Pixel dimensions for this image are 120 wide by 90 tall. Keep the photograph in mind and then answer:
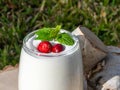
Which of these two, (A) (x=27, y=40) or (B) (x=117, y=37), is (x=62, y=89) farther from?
(B) (x=117, y=37)

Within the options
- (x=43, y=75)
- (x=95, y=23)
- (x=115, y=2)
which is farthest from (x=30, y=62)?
(x=115, y=2)

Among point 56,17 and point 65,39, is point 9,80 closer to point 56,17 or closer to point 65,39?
point 65,39

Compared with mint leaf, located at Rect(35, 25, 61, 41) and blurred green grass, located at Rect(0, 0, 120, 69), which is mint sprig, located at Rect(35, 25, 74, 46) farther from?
blurred green grass, located at Rect(0, 0, 120, 69)

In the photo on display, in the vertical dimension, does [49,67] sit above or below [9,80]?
above

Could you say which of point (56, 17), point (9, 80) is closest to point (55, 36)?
point (9, 80)

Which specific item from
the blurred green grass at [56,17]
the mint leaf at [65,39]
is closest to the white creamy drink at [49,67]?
the mint leaf at [65,39]

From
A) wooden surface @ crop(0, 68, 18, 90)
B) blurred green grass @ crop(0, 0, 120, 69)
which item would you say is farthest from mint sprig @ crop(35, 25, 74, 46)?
blurred green grass @ crop(0, 0, 120, 69)

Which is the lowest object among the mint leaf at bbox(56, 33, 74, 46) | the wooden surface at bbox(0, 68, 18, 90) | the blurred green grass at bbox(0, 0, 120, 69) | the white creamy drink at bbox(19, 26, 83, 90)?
the blurred green grass at bbox(0, 0, 120, 69)
